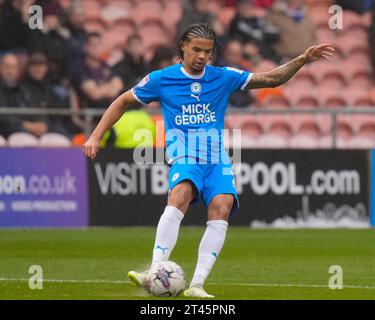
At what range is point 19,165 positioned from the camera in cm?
1680

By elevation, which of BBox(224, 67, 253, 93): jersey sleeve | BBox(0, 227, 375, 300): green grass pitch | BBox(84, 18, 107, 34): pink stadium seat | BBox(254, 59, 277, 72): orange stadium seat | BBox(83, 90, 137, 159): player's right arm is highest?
BBox(84, 18, 107, 34): pink stadium seat

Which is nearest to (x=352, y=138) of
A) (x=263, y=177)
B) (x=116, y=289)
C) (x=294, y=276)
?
(x=263, y=177)

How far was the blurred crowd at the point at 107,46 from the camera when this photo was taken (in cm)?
1780

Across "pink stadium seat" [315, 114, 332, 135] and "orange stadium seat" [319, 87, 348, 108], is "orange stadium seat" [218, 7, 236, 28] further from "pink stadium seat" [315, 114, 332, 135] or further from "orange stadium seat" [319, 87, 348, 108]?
"pink stadium seat" [315, 114, 332, 135]

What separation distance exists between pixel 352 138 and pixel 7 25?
5.98 meters

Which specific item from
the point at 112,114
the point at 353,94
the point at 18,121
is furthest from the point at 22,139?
the point at 112,114

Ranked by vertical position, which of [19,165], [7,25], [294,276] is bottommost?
[294,276]

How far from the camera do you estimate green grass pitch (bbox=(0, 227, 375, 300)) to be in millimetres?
9516

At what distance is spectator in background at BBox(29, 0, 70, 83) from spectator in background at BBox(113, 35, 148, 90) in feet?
2.79

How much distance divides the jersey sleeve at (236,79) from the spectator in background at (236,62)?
9324 mm

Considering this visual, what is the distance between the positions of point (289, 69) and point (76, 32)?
10032 millimetres

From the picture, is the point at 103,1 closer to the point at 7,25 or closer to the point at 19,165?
the point at 7,25

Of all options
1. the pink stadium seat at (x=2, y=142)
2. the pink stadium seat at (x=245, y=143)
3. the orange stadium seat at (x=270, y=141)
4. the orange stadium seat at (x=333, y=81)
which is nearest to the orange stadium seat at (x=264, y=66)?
the orange stadium seat at (x=333, y=81)

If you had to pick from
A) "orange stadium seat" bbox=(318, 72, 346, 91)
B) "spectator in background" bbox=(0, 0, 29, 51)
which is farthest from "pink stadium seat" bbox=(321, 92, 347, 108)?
"spectator in background" bbox=(0, 0, 29, 51)
